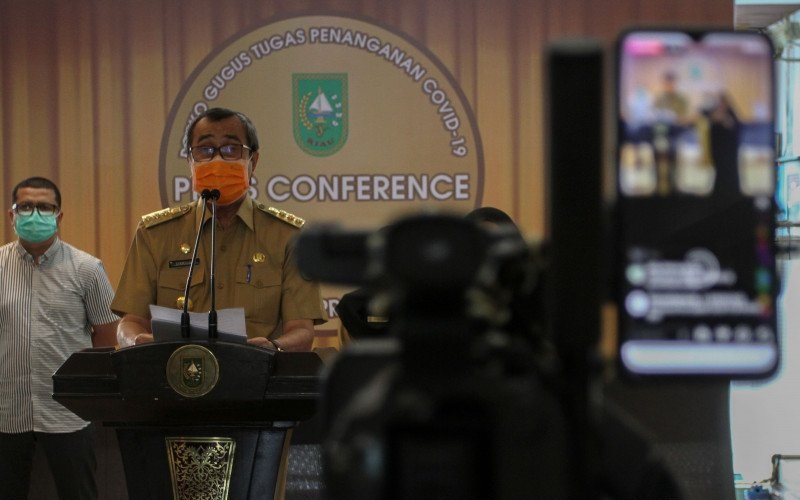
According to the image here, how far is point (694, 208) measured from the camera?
27.5 inches

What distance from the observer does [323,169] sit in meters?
4.55

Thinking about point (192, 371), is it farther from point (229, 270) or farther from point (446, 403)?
point (446, 403)

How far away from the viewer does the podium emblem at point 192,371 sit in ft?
6.02

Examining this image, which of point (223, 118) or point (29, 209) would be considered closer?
point (223, 118)

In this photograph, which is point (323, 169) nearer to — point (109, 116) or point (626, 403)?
point (109, 116)

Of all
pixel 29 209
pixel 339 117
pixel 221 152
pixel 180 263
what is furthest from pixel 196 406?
pixel 339 117

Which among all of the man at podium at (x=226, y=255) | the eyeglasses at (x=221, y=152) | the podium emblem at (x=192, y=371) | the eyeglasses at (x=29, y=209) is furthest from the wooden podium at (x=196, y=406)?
the eyeglasses at (x=29, y=209)

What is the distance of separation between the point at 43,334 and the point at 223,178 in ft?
5.92

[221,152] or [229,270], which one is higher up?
[221,152]

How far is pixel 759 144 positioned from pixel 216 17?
4111 mm

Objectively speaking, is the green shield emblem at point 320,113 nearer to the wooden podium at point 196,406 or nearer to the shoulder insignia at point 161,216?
the shoulder insignia at point 161,216

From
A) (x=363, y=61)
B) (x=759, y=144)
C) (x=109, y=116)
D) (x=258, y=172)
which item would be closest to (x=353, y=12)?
(x=363, y=61)

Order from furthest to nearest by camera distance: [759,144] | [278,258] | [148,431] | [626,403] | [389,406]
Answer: [626,403] < [278,258] < [148,431] < [759,144] < [389,406]

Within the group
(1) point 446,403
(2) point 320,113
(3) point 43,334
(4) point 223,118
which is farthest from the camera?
(2) point 320,113
